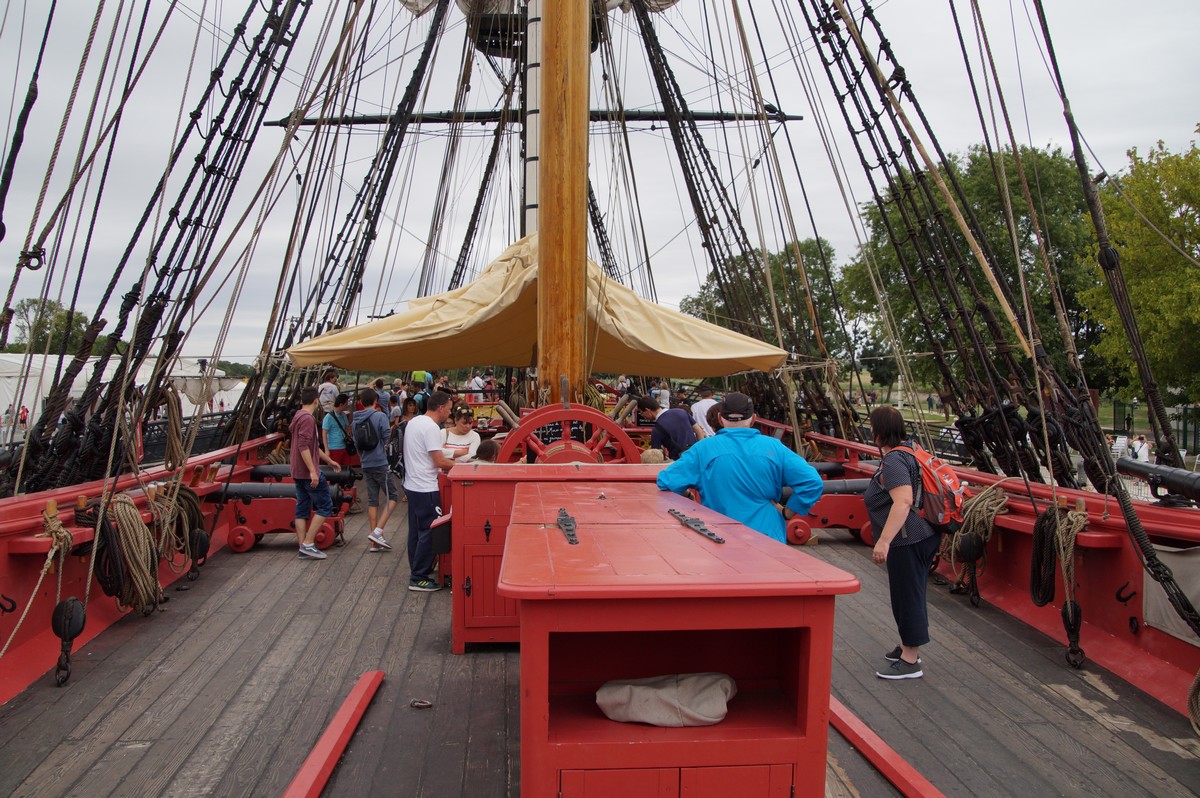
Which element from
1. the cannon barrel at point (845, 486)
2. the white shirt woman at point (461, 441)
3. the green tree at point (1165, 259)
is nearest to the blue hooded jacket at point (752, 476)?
the white shirt woman at point (461, 441)

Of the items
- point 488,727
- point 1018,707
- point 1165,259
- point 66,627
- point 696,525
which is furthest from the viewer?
point 1165,259

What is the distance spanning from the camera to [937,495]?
481 cm

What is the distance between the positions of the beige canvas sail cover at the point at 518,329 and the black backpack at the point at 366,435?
0.87m

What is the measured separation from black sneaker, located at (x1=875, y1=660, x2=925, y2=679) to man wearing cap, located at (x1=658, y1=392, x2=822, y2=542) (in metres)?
1.25

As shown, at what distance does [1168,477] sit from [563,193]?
4.12m

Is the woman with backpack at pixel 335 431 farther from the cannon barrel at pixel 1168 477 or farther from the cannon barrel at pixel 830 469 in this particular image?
the cannon barrel at pixel 1168 477

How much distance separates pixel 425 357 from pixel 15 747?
7.27 m

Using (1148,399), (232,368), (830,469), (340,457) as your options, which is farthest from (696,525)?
(232,368)

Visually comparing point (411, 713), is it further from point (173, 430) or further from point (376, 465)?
point (376, 465)

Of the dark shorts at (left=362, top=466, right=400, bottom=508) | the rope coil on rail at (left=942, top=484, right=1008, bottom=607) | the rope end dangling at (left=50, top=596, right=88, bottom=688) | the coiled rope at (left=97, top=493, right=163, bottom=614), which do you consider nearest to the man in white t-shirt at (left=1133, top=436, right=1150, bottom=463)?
the rope coil on rail at (left=942, top=484, right=1008, bottom=607)

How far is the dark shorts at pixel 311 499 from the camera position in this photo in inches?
310

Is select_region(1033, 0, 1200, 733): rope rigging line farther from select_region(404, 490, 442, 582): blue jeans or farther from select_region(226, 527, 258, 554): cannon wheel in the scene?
select_region(226, 527, 258, 554): cannon wheel

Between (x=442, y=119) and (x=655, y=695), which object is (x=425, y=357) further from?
(x=442, y=119)

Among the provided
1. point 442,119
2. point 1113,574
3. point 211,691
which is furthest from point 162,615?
point 442,119
